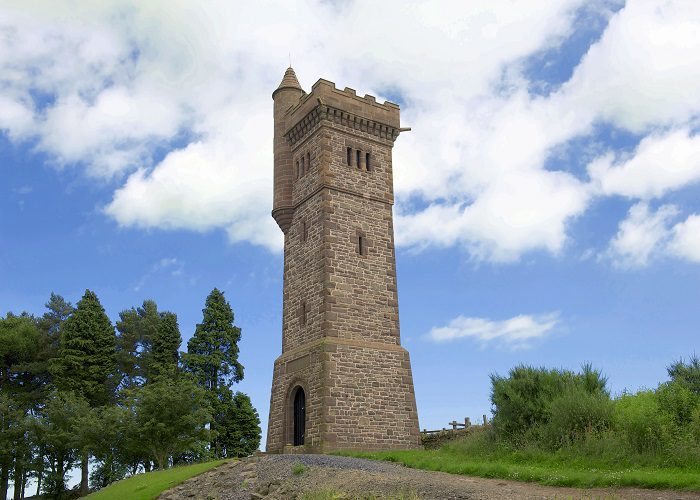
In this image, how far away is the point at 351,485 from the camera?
1653 cm

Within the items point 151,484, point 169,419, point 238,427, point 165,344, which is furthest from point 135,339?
point 151,484

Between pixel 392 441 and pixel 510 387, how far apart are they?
797 centimetres

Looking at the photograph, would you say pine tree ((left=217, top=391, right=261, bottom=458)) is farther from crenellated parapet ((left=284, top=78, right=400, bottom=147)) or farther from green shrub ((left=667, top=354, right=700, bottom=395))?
green shrub ((left=667, top=354, right=700, bottom=395))

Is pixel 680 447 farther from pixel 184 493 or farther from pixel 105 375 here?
pixel 105 375

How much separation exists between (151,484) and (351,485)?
996 centimetres

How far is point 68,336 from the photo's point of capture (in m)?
43.5

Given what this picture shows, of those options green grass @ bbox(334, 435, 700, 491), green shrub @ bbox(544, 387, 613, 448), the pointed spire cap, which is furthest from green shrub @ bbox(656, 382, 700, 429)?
the pointed spire cap

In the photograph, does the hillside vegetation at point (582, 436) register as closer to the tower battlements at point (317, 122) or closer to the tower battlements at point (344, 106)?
the tower battlements at point (317, 122)

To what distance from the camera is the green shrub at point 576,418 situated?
19828 millimetres

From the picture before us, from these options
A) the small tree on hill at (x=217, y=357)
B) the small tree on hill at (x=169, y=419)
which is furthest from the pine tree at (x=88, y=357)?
the small tree on hill at (x=169, y=419)

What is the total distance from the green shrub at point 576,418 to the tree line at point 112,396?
16141 mm

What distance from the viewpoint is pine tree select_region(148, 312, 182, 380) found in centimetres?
4538

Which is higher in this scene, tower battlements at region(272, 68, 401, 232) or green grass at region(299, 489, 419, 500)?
tower battlements at region(272, 68, 401, 232)

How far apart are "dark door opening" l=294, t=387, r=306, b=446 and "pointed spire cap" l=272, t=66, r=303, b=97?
52.7 feet
